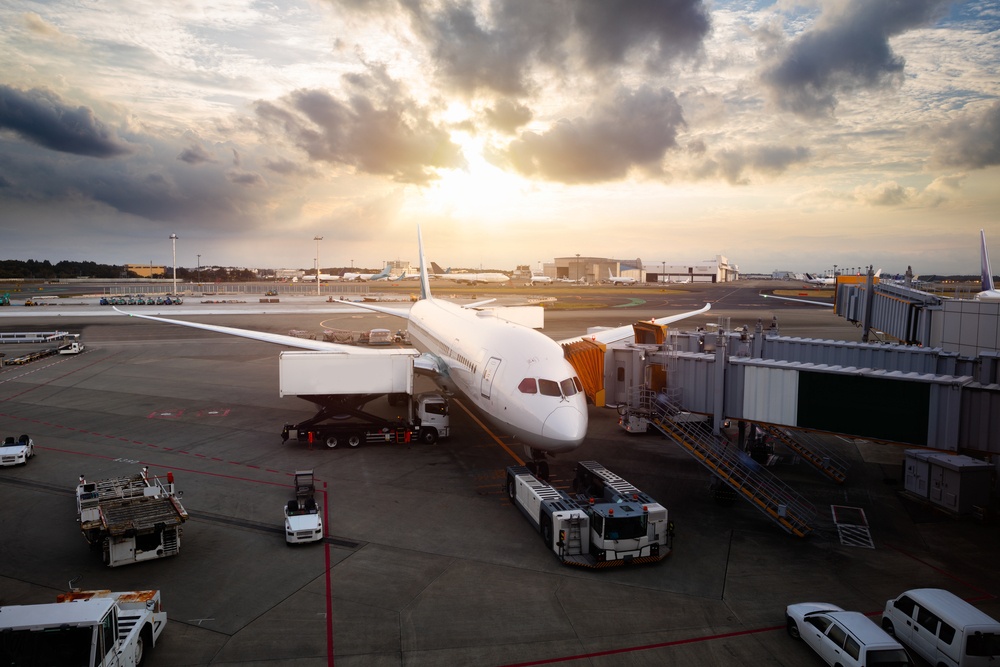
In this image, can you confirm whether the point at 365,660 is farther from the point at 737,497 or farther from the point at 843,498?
the point at 843,498

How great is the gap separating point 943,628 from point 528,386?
14.1 metres

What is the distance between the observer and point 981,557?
19906 mm

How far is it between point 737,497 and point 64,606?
22.5 meters

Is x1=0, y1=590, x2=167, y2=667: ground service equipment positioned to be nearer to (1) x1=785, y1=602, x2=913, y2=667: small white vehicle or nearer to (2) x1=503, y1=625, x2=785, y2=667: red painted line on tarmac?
(2) x1=503, y1=625, x2=785, y2=667: red painted line on tarmac

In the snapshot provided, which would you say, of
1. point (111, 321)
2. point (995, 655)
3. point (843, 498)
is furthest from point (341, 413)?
point (111, 321)

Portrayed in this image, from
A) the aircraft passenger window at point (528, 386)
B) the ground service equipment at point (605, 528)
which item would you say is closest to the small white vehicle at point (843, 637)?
the ground service equipment at point (605, 528)

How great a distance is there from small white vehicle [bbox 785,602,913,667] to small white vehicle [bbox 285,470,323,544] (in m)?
14.6

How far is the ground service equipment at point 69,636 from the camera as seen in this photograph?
11.9 metres

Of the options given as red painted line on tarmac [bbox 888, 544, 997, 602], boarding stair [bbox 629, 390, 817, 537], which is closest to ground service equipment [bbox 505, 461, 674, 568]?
boarding stair [bbox 629, 390, 817, 537]

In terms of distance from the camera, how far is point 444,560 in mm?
19172

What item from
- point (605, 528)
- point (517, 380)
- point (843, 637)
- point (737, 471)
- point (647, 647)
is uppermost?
Result: point (517, 380)

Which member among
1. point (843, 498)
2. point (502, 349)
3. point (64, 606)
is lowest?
point (843, 498)

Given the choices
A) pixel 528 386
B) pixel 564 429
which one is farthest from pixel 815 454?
pixel 528 386

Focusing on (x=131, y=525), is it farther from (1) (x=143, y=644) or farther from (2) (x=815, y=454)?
(2) (x=815, y=454)
